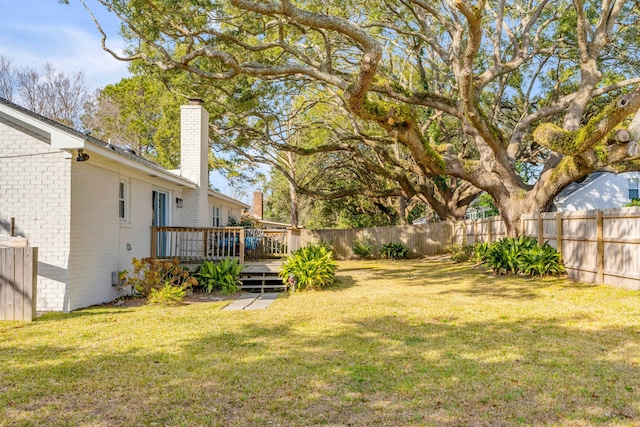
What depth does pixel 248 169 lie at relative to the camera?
32.8 meters

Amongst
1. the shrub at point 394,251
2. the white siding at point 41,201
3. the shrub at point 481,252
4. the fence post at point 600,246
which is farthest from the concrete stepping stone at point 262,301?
the shrub at point 394,251

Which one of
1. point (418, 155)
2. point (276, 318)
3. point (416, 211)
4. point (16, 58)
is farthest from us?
point (416, 211)

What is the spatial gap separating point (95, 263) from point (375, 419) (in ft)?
26.0

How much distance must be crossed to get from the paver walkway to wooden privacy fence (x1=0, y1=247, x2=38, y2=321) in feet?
11.4

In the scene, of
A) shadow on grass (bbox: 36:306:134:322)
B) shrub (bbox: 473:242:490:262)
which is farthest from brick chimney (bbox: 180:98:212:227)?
shrub (bbox: 473:242:490:262)

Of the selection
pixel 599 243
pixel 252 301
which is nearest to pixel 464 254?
pixel 599 243

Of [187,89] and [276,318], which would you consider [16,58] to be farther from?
[276,318]

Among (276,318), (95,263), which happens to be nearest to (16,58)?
(95,263)

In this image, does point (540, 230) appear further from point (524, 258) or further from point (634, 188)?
point (634, 188)

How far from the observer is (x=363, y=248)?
87.1ft

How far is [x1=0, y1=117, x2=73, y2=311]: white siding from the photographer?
28.6ft

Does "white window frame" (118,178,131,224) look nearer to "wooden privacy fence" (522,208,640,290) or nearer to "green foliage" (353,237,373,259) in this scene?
"wooden privacy fence" (522,208,640,290)

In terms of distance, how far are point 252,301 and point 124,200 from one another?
159 inches

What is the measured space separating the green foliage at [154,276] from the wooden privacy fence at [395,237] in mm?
13697
